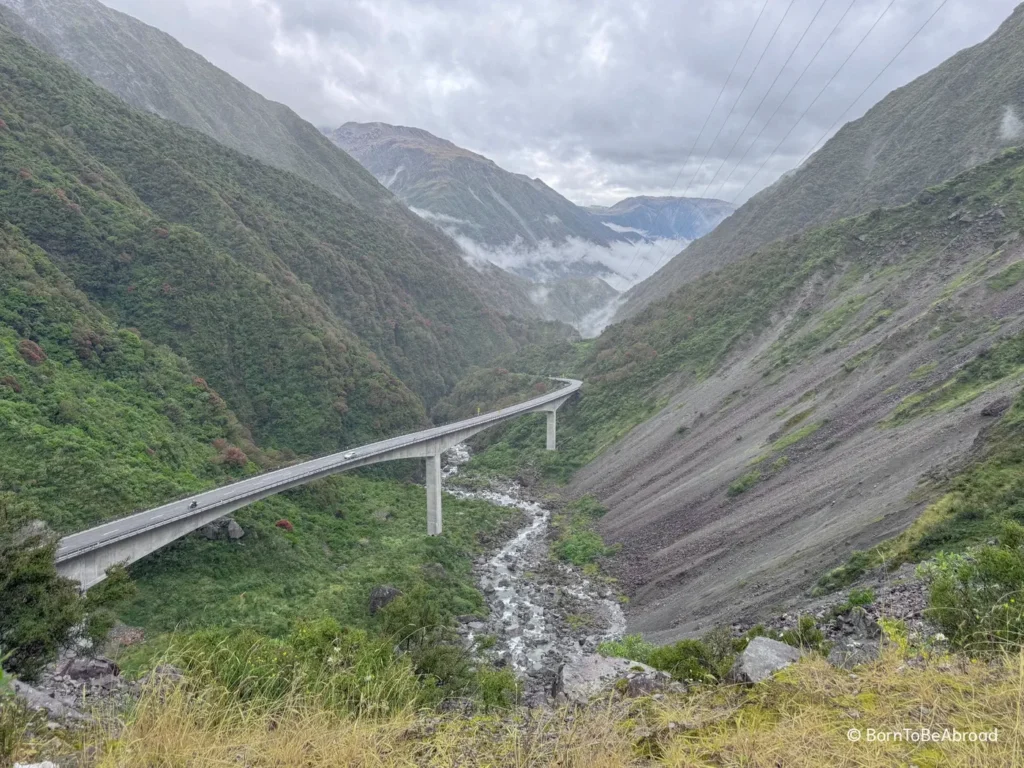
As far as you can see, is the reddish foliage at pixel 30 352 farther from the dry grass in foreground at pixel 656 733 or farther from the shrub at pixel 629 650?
the dry grass in foreground at pixel 656 733

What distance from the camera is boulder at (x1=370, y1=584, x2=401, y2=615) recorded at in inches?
955

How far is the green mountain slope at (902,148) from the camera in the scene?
263ft

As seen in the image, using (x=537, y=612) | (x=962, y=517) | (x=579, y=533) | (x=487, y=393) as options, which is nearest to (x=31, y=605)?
(x=537, y=612)

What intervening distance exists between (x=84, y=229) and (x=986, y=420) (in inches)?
2469

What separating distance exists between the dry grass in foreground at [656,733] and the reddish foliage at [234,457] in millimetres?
33172

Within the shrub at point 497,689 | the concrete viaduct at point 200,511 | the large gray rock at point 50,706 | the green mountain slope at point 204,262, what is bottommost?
the shrub at point 497,689

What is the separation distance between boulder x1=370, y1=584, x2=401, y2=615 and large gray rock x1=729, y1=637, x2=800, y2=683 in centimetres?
1951

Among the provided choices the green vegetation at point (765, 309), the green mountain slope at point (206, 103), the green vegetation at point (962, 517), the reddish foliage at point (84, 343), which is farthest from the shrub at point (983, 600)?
the green mountain slope at point (206, 103)

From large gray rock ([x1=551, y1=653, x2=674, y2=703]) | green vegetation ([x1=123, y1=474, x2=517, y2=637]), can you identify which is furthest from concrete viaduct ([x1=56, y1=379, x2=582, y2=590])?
large gray rock ([x1=551, y1=653, x2=674, y2=703])

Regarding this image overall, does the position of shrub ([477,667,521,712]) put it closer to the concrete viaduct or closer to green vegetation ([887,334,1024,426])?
the concrete viaduct

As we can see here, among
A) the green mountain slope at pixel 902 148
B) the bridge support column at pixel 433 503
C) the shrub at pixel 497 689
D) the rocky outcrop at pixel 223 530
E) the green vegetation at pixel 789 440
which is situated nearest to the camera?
the shrub at pixel 497 689

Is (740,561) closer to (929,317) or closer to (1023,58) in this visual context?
(929,317)

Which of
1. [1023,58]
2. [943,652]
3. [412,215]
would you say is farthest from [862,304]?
[412,215]

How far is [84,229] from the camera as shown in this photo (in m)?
47.2
